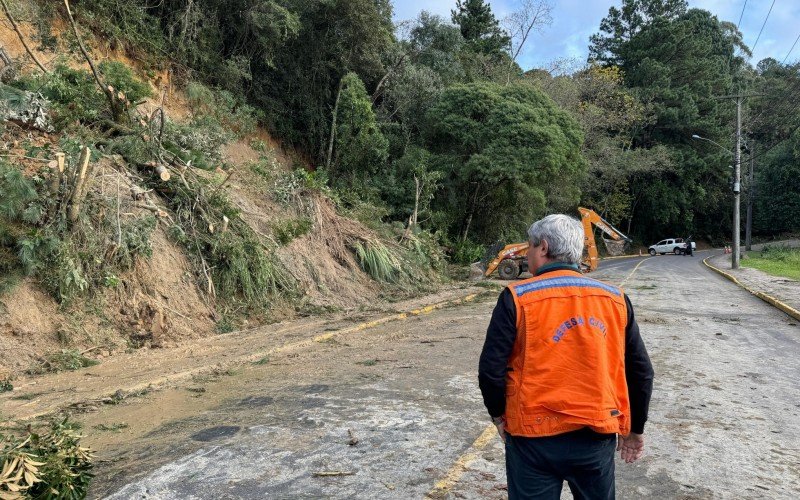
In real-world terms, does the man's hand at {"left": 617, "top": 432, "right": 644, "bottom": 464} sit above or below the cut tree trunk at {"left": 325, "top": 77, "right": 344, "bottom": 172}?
→ below

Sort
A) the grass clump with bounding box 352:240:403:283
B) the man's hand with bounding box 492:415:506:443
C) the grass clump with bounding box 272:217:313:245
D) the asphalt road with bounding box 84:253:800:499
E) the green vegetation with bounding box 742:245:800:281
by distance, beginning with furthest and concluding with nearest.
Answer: the green vegetation with bounding box 742:245:800:281, the grass clump with bounding box 352:240:403:283, the grass clump with bounding box 272:217:313:245, the asphalt road with bounding box 84:253:800:499, the man's hand with bounding box 492:415:506:443

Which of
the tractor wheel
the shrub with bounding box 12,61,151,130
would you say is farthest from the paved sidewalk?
the shrub with bounding box 12,61,151,130

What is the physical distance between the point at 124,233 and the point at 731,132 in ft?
203

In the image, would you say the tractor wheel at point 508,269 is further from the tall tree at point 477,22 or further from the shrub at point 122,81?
the tall tree at point 477,22

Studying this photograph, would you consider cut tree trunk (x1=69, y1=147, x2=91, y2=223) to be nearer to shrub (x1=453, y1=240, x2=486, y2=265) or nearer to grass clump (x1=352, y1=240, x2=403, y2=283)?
grass clump (x1=352, y1=240, x2=403, y2=283)

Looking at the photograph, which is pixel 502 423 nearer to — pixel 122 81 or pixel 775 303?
pixel 122 81

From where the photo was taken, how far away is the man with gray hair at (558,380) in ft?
7.71

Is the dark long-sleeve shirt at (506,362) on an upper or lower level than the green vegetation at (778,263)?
upper

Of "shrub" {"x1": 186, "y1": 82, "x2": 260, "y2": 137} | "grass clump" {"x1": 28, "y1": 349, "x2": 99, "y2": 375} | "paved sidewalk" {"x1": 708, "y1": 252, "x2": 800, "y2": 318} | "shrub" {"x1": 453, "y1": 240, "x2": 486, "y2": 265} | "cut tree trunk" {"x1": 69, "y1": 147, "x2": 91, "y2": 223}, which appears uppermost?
"shrub" {"x1": 186, "y1": 82, "x2": 260, "y2": 137}

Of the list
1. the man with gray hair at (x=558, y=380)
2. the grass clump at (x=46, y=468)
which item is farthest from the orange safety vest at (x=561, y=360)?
the grass clump at (x=46, y=468)

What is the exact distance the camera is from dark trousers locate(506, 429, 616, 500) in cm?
236

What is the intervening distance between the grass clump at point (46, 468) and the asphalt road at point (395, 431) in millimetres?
222

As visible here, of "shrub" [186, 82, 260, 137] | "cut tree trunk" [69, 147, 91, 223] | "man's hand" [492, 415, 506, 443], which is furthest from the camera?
"shrub" [186, 82, 260, 137]

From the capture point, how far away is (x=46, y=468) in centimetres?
349
